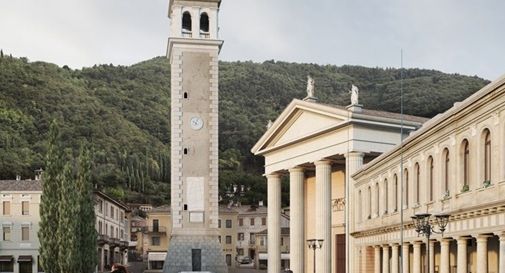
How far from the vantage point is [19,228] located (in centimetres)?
7312

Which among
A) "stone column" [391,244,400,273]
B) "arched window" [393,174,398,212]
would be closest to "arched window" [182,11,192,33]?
"arched window" [393,174,398,212]

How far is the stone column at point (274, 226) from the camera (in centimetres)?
6053

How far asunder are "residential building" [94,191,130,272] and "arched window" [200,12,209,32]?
2565 cm

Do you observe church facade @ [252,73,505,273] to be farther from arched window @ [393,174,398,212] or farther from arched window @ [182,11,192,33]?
arched window @ [182,11,192,33]

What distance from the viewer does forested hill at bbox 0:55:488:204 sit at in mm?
128625

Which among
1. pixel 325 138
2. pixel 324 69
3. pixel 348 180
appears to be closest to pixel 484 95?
pixel 348 180

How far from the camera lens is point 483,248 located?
81.8 ft

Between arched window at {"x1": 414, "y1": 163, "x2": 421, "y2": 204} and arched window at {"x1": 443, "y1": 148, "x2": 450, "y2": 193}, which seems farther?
arched window at {"x1": 414, "y1": 163, "x2": 421, "y2": 204}

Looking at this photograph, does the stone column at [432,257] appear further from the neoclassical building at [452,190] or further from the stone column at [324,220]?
the stone column at [324,220]

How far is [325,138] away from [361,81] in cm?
8844

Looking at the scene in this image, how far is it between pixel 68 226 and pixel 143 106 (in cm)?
9930

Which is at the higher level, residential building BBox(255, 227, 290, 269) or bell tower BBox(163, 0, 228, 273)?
bell tower BBox(163, 0, 228, 273)

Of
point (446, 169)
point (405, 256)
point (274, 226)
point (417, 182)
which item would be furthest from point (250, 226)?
point (446, 169)

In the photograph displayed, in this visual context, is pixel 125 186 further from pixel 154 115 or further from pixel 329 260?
pixel 329 260
